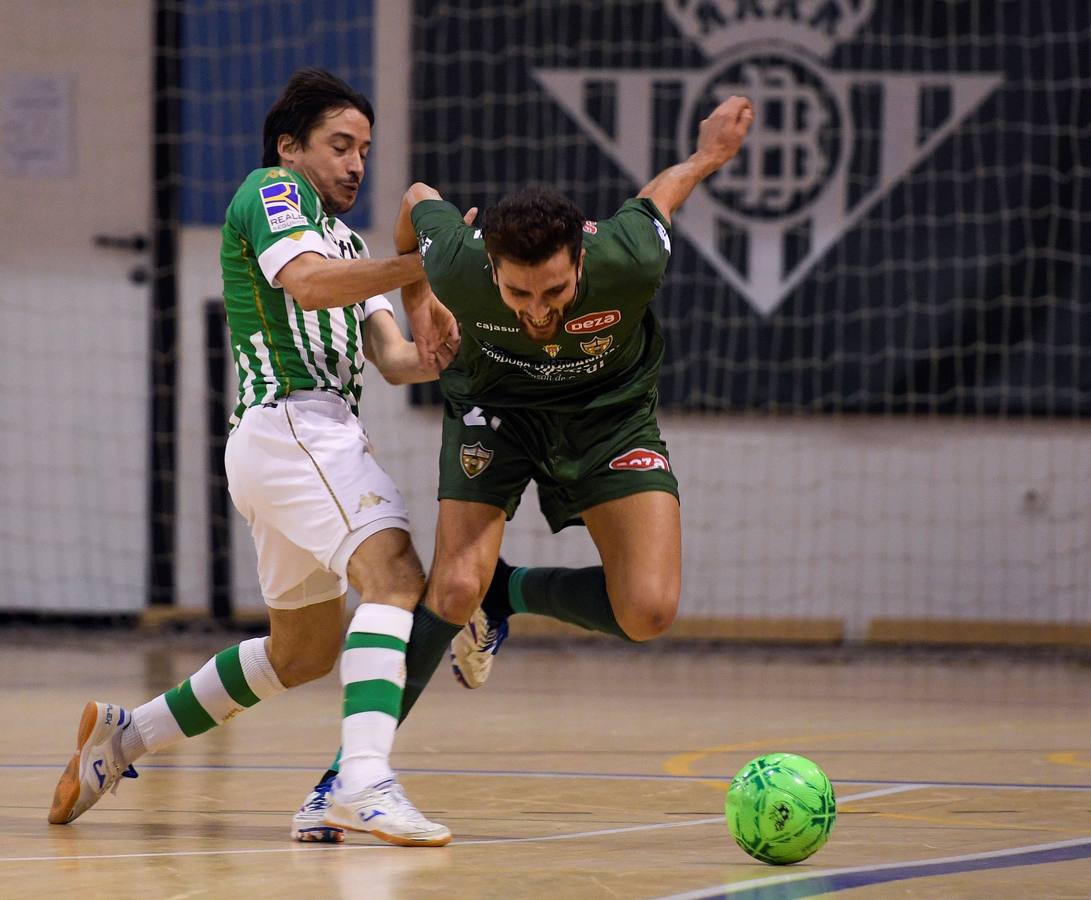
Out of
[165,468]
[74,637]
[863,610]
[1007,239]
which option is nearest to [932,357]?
[1007,239]

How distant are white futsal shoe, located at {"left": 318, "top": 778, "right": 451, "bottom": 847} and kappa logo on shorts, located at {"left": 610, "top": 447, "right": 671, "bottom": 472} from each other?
103 cm

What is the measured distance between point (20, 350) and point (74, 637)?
1.70 metres

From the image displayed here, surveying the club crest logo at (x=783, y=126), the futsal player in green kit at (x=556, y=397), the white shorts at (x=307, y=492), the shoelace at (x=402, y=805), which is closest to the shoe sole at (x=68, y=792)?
the white shorts at (x=307, y=492)

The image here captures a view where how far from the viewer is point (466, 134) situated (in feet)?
30.2

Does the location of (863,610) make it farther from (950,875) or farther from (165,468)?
(950,875)

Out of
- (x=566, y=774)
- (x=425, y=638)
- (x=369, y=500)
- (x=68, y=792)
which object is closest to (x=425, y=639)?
(x=425, y=638)

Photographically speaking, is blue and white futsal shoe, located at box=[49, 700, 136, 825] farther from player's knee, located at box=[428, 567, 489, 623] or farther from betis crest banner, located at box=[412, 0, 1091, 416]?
betis crest banner, located at box=[412, 0, 1091, 416]

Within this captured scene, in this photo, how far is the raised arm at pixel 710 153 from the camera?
3.98 m

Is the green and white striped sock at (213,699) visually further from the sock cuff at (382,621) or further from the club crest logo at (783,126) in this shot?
the club crest logo at (783,126)

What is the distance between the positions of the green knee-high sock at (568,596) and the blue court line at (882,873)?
1.06 m

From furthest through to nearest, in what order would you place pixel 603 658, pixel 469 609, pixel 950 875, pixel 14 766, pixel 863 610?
1. pixel 863 610
2. pixel 603 658
3. pixel 14 766
4. pixel 469 609
5. pixel 950 875

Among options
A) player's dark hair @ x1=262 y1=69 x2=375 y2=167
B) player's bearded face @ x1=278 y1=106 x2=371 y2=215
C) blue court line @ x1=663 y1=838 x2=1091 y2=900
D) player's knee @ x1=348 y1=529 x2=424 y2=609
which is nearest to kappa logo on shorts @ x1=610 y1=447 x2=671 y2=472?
player's knee @ x1=348 y1=529 x2=424 y2=609

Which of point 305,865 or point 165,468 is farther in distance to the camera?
point 165,468

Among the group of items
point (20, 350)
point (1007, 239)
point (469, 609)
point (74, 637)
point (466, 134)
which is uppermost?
point (466, 134)
